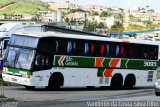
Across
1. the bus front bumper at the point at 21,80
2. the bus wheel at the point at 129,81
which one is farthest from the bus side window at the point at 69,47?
the bus wheel at the point at 129,81

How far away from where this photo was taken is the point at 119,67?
105ft

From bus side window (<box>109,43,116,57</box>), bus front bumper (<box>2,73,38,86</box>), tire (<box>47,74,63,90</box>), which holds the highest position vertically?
bus side window (<box>109,43,116,57</box>)

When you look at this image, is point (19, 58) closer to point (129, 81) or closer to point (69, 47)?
point (69, 47)

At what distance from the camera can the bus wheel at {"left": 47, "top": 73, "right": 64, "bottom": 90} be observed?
89.9 ft

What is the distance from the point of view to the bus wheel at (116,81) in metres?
31.9

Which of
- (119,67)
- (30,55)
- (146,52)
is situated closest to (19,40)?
(30,55)

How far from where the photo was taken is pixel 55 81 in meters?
27.7

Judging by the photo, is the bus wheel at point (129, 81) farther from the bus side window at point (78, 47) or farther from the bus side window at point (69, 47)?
the bus side window at point (69, 47)

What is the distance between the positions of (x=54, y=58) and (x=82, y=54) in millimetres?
2256

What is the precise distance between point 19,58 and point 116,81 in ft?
25.4

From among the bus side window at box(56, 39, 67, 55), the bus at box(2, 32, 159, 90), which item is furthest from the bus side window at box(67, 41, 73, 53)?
the bus side window at box(56, 39, 67, 55)

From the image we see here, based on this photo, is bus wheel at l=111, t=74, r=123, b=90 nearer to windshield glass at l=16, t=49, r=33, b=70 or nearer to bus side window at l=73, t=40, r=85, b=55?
bus side window at l=73, t=40, r=85, b=55

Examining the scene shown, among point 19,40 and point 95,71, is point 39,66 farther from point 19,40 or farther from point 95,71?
point 95,71

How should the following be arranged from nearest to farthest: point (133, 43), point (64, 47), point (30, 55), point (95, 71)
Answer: point (30, 55), point (64, 47), point (95, 71), point (133, 43)
